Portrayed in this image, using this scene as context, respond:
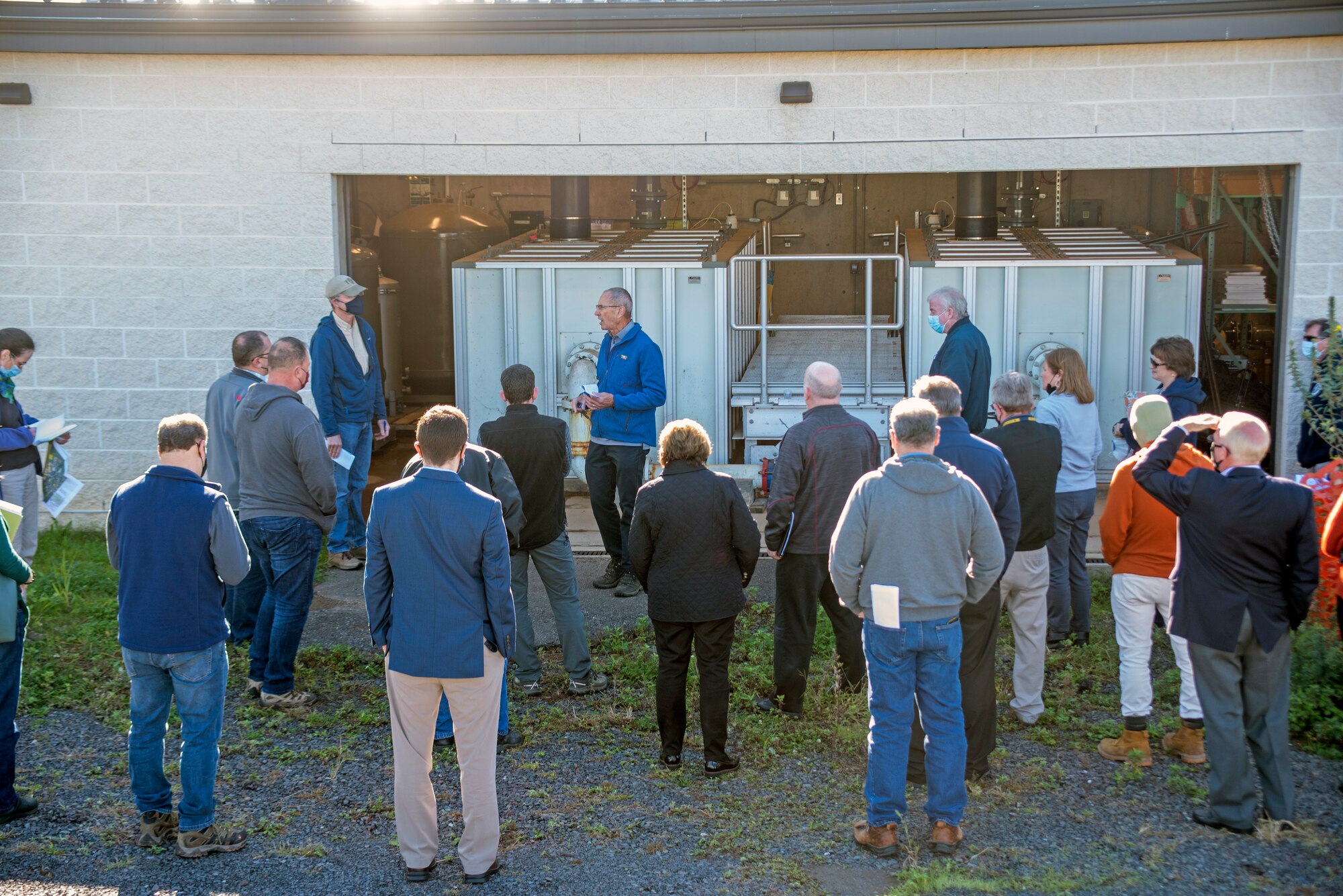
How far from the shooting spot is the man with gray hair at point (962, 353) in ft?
23.9

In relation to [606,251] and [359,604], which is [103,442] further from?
[606,251]

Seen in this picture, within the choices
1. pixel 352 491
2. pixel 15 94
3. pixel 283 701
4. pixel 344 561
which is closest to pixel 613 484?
pixel 352 491

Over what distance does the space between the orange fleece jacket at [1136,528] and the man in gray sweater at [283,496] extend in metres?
3.50

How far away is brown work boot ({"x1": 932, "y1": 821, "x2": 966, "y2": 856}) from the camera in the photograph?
448 cm

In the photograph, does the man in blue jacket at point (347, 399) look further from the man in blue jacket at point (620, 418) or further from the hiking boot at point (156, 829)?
the hiking boot at point (156, 829)

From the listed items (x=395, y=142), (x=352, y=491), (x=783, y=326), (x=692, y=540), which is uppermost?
(x=395, y=142)

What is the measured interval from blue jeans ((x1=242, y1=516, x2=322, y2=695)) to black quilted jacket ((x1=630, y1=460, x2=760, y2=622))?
177cm

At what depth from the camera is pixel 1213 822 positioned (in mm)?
4656

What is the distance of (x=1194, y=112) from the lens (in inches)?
316

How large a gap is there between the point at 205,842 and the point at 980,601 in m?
3.06

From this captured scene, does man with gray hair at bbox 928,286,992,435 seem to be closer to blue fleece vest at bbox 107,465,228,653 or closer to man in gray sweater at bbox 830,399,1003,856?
man in gray sweater at bbox 830,399,1003,856

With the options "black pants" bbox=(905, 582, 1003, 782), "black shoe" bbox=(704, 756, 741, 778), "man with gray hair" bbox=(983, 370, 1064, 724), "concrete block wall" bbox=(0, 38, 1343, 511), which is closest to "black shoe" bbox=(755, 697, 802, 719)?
"black shoe" bbox=(704, 756, 741, 778)

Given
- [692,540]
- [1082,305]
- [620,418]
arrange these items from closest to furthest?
1. [692,540]
2. [620,418]
3. [1082,305]

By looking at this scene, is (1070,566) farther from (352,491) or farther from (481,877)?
(352,491)
